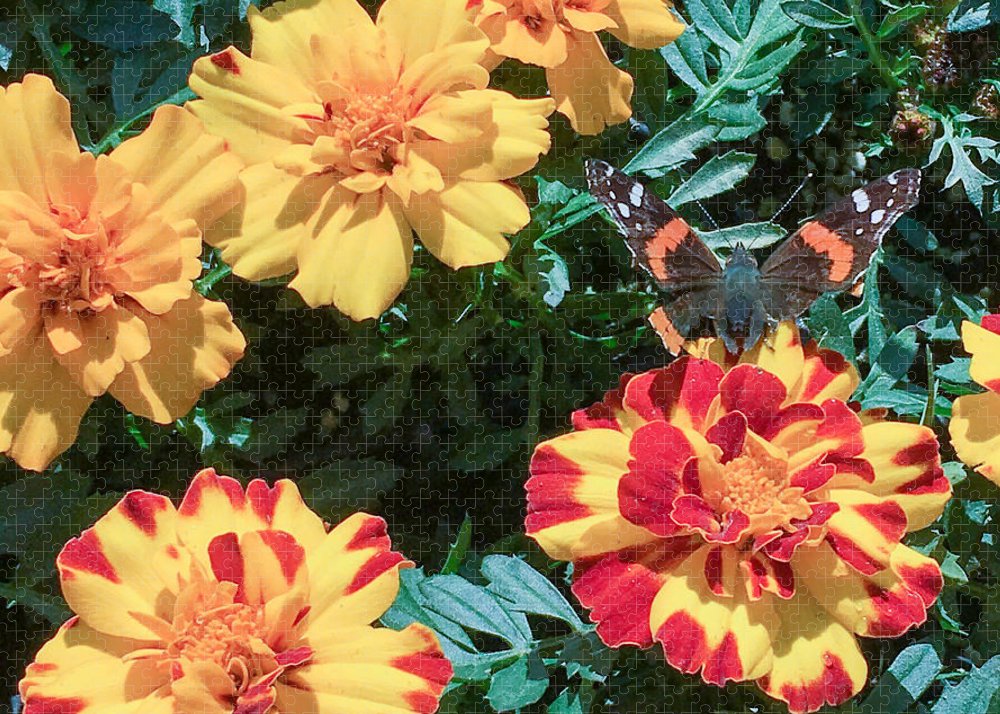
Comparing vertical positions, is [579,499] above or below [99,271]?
below

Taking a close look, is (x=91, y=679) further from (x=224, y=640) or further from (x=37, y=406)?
(x=37, y=406)

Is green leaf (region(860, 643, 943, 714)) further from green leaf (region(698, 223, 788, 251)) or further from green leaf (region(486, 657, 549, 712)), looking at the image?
green leaf (region(698, 223, 788, 251))

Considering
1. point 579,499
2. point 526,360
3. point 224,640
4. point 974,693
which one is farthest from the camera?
point 526,360

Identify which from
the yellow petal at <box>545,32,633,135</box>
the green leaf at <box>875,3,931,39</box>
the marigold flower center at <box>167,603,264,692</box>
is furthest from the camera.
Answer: the green leaf at <box>875,3,931,39</box>

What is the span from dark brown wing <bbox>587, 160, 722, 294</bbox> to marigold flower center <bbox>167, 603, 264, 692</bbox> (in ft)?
1.57

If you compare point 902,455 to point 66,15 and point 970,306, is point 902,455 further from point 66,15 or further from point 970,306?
point 66,15

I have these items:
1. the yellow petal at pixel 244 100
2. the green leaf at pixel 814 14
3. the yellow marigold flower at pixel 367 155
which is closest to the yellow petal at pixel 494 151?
the yellow marigold flower at pixel 367 155

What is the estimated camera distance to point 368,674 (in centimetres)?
88

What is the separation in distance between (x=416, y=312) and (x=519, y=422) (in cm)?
18

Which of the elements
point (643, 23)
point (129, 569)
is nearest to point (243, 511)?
point (129, 569)

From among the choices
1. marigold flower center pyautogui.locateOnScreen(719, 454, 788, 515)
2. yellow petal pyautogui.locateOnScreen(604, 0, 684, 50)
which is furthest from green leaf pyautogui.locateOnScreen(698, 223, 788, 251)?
marigold flower center pyautogui.locateOnScreen(719, 454, 788, 515)

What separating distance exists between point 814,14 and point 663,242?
31 cm

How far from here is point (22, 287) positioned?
2.89ft

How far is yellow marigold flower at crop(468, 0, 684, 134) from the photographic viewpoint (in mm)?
978
